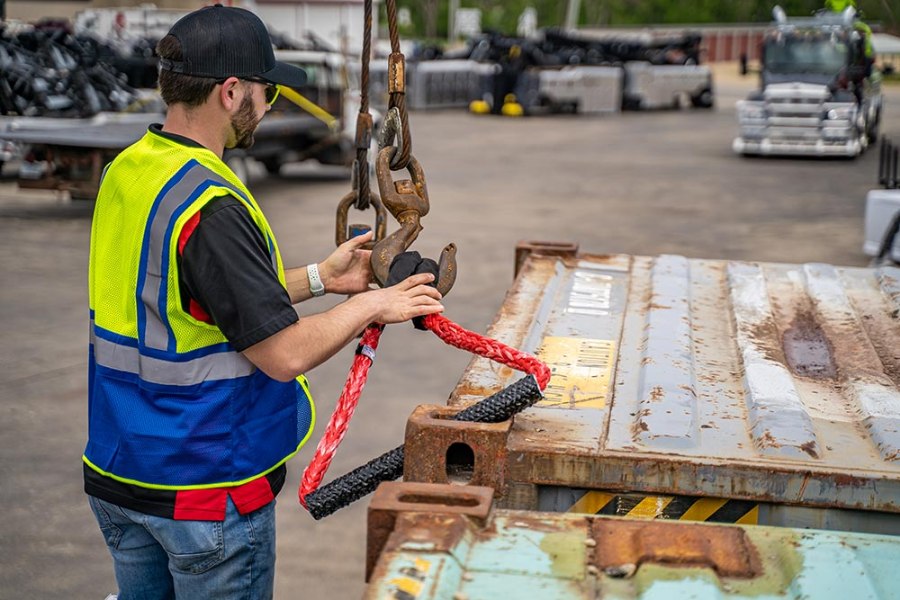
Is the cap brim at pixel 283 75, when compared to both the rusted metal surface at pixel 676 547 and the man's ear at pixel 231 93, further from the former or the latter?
the rusted metal surface at pixel 676 547

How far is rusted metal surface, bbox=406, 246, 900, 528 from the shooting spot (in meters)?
2.48

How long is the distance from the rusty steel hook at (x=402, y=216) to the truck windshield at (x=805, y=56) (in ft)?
58.5

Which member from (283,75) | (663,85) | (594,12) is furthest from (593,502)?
(594,12)

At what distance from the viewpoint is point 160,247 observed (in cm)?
242

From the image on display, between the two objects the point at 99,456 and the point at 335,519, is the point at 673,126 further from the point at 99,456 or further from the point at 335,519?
the point at 99,456

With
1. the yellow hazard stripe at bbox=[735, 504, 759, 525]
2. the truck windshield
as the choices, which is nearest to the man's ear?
the yellow hazard stripe at bbox=[735, 504, 759, 525]

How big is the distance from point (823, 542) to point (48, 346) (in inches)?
251

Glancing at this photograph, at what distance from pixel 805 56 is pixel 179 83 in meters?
18.7

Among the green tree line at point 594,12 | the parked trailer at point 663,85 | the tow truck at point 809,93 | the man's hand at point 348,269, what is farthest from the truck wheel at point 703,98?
the man's hand at point 348,269

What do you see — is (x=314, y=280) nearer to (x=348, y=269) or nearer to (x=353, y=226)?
(x=348, y=269)

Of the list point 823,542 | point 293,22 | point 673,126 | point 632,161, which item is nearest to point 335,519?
point 823,542

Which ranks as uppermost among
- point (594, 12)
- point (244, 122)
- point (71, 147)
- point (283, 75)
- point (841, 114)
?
point (594, 12)

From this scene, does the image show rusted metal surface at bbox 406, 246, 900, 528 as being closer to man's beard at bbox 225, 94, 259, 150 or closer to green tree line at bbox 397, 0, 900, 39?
man's beard at bbox 225, 94, 259, 150

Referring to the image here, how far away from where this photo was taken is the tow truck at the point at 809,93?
61.8 feet
